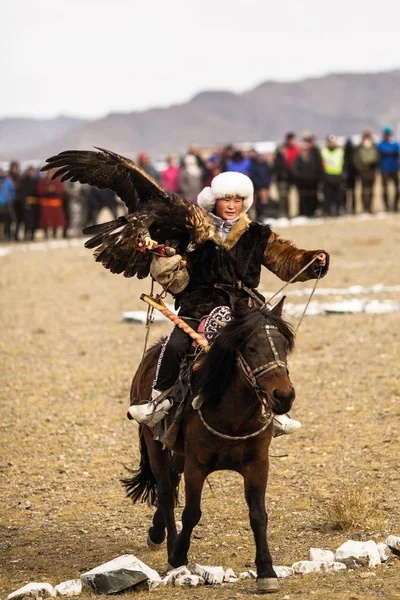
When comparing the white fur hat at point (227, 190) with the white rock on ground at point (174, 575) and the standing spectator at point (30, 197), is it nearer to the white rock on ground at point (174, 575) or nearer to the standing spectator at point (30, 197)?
the white rock on ground at point (174, 575)

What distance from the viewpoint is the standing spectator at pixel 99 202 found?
31.8 meters

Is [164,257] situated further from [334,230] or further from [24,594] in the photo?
[334,230]

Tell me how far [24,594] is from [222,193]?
8.45 ft

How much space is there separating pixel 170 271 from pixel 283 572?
1817 millimetres

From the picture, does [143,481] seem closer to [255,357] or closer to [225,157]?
[255,357]

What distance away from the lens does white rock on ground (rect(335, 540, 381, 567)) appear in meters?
7.53

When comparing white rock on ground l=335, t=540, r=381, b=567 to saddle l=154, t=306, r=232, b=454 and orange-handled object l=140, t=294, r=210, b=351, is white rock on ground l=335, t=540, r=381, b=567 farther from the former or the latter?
orange-handled object l=140, t=294, r=210, b=351

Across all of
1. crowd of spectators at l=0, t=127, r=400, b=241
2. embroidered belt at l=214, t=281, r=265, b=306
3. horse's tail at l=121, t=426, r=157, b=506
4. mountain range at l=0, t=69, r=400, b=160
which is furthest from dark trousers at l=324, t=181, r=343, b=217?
mountain range at l=0, t=69, r=400, b=160

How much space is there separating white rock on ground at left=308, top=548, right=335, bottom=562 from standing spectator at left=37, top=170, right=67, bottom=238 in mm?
25362

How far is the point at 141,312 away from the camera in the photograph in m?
19.1

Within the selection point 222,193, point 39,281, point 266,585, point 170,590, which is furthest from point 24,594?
point 39,281

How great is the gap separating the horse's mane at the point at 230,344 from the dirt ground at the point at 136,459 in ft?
3.66

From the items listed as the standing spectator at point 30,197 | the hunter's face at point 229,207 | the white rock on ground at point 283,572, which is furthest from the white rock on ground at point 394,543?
the standing spectator at point 30,197

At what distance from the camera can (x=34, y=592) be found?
712cm
